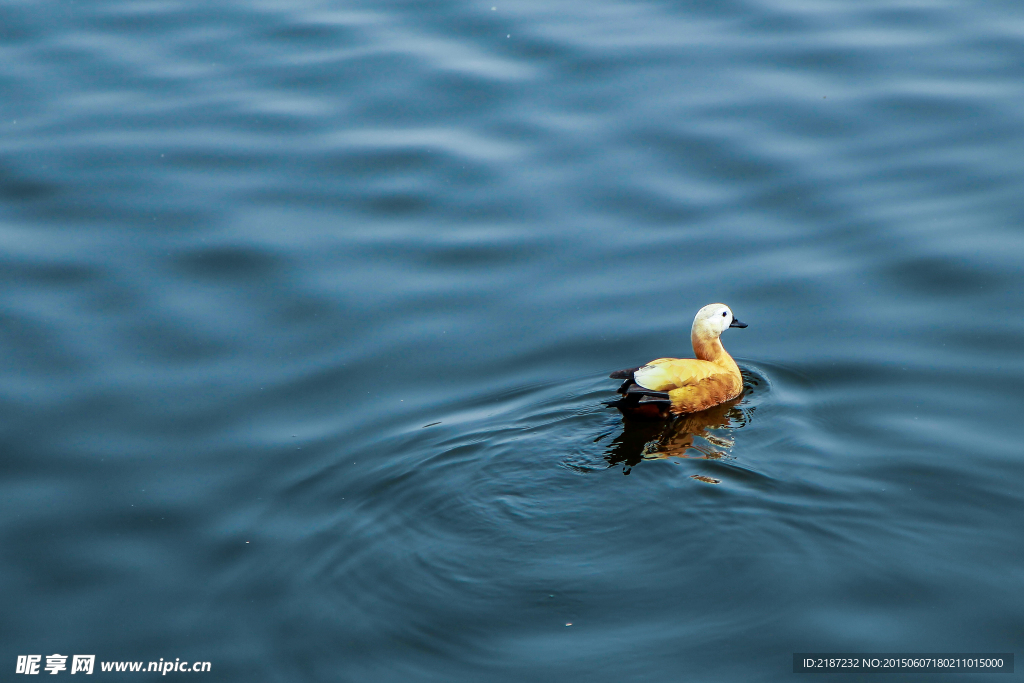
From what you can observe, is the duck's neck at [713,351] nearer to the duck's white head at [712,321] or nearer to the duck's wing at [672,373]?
the duck's white head at [712,321]

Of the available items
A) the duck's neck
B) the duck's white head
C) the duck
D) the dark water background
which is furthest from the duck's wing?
the dark water background

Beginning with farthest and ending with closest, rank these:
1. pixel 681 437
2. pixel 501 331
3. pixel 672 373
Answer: pixel 501 331
pixel 672 373
pixel 681 437

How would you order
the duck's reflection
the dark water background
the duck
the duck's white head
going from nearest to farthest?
1. the dark water background
2. the duck's reflection
3. the duck
4. the duck's white head

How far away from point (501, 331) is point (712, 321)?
6.61ft

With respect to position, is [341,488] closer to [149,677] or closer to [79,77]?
[149,677]

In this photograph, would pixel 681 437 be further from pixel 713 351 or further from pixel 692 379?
pixel 713 351

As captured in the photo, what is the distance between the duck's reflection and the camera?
923 cm

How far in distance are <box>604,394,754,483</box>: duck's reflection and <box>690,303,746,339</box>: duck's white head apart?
626 millimetres

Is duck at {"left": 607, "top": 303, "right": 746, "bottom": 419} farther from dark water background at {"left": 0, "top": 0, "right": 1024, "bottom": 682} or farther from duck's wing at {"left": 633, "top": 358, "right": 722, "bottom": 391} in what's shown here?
dark water background at {"left": 0, "top": 0, "right": 1024, "bottom": 682}

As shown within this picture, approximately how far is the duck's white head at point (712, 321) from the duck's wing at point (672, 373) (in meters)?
0.30

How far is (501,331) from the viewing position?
35.8ft

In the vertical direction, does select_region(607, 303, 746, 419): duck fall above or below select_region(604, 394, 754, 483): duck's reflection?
above

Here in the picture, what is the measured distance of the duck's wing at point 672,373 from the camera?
31.8ft

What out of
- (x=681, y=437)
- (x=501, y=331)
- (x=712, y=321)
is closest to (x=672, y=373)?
(x=681, y=437)
